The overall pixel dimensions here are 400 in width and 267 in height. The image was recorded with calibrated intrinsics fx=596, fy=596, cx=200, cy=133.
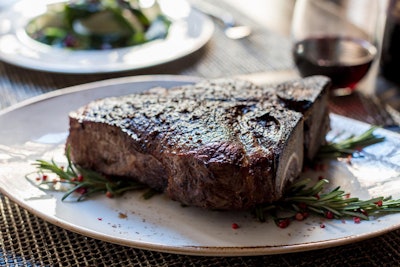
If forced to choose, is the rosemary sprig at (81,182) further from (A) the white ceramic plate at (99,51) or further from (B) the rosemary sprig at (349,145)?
(A) the white ceramic plate at (99,51)

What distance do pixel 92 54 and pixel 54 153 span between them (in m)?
0.85

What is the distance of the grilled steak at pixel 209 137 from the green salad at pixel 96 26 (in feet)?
3.30

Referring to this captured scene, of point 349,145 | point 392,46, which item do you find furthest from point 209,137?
point 392,46

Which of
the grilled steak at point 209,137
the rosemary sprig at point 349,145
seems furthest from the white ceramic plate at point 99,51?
the rosemary sprig at point 349,145

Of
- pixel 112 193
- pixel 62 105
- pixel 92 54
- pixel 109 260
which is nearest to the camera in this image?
pixel 109 260

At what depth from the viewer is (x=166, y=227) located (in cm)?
134

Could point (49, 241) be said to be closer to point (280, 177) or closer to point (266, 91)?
point (280, 177)

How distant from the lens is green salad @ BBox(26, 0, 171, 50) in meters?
2.59

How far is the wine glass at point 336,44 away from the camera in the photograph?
7.25ft

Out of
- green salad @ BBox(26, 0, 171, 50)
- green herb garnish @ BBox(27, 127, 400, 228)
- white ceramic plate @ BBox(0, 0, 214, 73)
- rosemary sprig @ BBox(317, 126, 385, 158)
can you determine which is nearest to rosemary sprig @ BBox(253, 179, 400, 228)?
green herb garnish @ BBox(27, 127, 400, 228)

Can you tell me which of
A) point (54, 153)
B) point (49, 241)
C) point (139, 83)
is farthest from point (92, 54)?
point (49, 241)

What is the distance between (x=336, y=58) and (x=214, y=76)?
0.48 metres

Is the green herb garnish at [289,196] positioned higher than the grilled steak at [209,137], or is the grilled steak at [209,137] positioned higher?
the grilled steak at [209,137]

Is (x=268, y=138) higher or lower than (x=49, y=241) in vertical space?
higher
